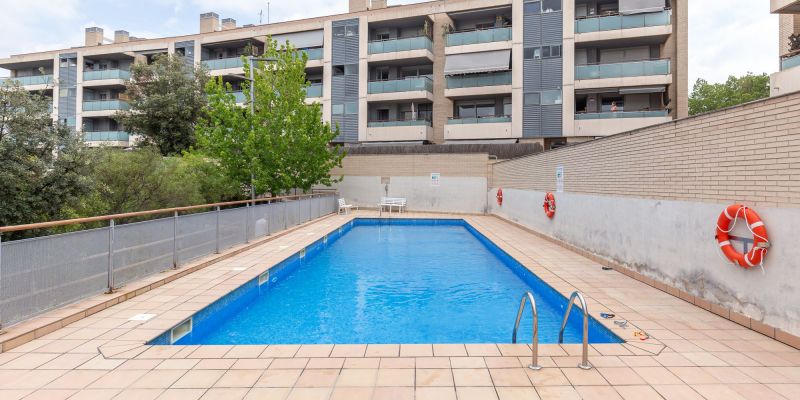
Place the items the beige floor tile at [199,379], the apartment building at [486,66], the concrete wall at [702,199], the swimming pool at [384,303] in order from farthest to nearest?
the apartment building at [486,66], the swimming pool at [384,303], the concrete wall at [702,199], the beige floor tile at [199,379]

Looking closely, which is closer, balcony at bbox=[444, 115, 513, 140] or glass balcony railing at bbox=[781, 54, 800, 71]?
glass balcony railing at bbox=[781, 54, 800, 71]

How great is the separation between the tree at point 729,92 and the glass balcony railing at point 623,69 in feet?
63.8

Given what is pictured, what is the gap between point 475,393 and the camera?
11.2 feet

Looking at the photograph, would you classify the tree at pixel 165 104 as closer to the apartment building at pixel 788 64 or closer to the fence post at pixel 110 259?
the fence post at pixel 110 259

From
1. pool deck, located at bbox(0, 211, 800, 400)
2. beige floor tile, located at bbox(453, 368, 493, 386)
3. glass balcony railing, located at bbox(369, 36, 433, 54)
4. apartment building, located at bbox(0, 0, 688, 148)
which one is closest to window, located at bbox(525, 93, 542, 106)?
apartment building, located at bbox(0, 0, 688, 148)

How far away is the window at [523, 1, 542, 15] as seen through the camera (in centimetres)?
2292

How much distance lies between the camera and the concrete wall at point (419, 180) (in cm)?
2198

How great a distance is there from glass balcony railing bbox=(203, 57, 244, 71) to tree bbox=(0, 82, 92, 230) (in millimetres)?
20909

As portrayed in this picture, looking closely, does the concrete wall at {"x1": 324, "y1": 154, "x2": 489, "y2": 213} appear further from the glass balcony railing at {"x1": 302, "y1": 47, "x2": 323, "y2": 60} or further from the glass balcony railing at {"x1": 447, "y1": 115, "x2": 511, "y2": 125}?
the glass balcony railing at {"x1": 302, "y1": 47, "x2": 323, "y2": 60}

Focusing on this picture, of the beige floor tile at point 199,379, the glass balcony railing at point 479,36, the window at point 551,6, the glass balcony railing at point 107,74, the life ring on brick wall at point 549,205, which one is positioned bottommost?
the beige floor tile at point 199,379

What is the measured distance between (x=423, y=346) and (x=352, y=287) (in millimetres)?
4359

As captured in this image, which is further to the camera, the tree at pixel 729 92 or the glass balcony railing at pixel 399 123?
the tree at pixel 729 92

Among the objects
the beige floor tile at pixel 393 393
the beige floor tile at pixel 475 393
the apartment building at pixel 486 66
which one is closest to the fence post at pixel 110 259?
the beige floor tile at pixel 393 393

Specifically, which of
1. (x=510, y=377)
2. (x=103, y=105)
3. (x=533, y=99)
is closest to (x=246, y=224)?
(x=510, y=377)
